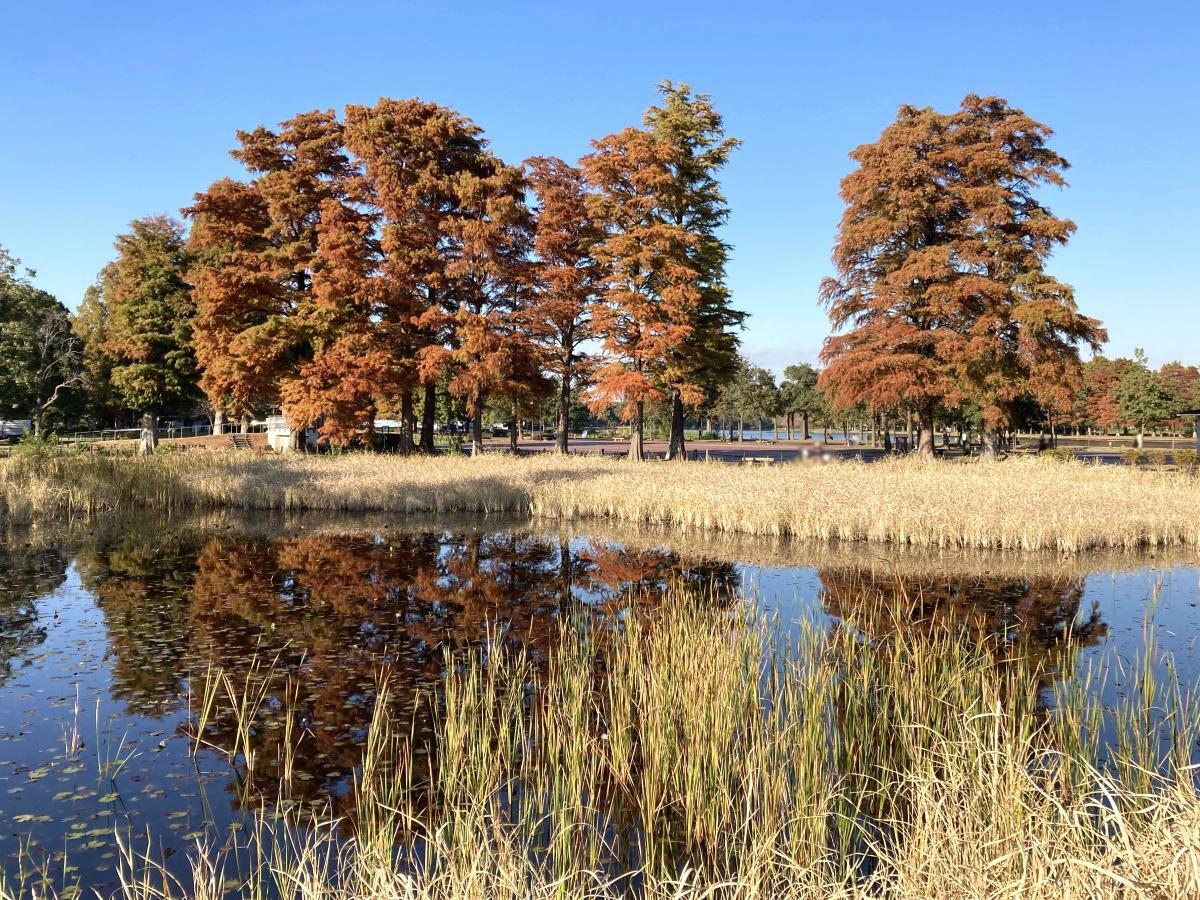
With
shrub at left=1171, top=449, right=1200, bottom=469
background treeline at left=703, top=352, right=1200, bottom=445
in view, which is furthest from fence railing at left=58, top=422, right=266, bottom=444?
shrub at left=1171, top=449, right=1200, bottom=469

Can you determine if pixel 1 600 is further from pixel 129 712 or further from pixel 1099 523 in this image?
pixel 1099 523

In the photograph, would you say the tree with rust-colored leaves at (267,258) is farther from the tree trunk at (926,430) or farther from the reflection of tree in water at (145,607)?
the tree trunk at (926,430)

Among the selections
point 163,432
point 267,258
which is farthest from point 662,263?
point 163,432

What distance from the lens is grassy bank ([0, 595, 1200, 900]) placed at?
3426 mm

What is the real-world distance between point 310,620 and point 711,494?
11021mm

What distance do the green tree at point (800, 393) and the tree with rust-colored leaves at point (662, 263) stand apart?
41.3 metres

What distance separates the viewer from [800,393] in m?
76.8

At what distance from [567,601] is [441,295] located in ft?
79.8

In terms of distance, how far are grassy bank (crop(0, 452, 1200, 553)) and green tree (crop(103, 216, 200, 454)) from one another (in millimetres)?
15339

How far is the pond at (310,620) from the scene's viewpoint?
18.0 feet

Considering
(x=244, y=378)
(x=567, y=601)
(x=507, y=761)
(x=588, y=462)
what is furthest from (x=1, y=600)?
(x=244, y=378)

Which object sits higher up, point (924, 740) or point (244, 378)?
point (244, 378)

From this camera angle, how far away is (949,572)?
13.0 metres

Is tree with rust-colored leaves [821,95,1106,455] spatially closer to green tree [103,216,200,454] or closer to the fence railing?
green tree [103,216,200,454]
